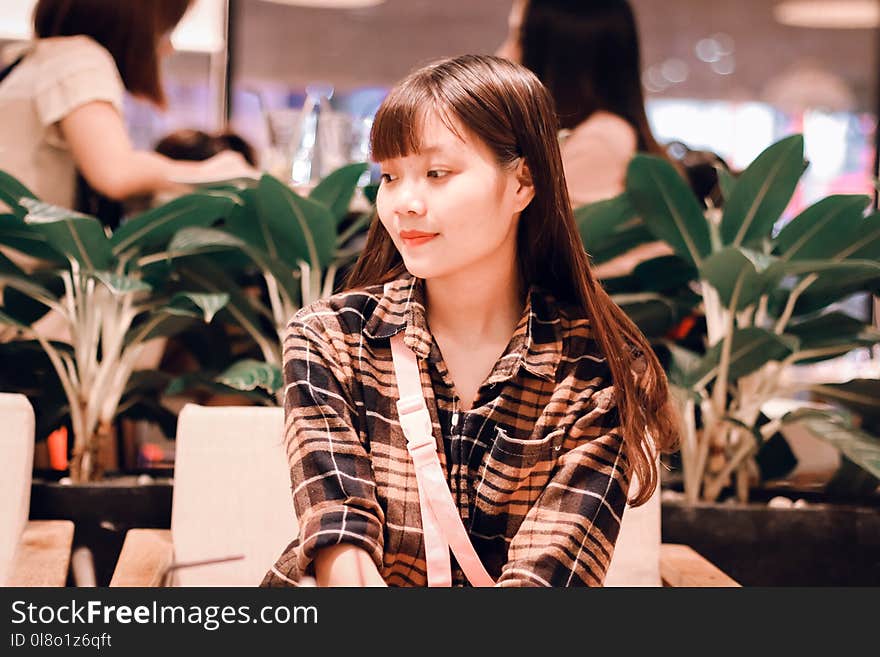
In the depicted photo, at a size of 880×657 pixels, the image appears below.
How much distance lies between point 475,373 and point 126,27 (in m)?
1.57

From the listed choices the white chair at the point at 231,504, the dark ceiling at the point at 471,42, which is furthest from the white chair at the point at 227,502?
the dark ceiling at the point at 471,42

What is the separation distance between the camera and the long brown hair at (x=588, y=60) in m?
2.62

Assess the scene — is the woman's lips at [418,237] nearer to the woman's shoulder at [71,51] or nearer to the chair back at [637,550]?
the chair back at [637,550]

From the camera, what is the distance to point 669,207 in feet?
7.07

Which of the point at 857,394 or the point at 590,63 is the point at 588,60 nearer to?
the point at 590,63

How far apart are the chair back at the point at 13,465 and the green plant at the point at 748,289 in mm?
1125

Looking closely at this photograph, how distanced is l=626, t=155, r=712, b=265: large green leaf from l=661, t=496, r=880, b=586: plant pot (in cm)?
54

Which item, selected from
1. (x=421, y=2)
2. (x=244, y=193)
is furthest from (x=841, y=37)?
(x=244, y=193)

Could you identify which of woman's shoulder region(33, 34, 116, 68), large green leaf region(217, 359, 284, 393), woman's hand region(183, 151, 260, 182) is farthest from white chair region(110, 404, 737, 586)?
woman's shoulder region(33, 34, 116, 68)

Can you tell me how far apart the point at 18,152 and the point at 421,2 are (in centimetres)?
286

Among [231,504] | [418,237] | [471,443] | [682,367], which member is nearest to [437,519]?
[471,443]

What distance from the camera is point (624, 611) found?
2.68ft

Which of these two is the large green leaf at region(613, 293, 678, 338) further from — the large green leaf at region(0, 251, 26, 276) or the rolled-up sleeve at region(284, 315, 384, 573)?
the large green leaf at region(0, 251, 26, 276)

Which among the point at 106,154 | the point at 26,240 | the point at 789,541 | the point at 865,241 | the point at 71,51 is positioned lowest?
the point at 789,541
